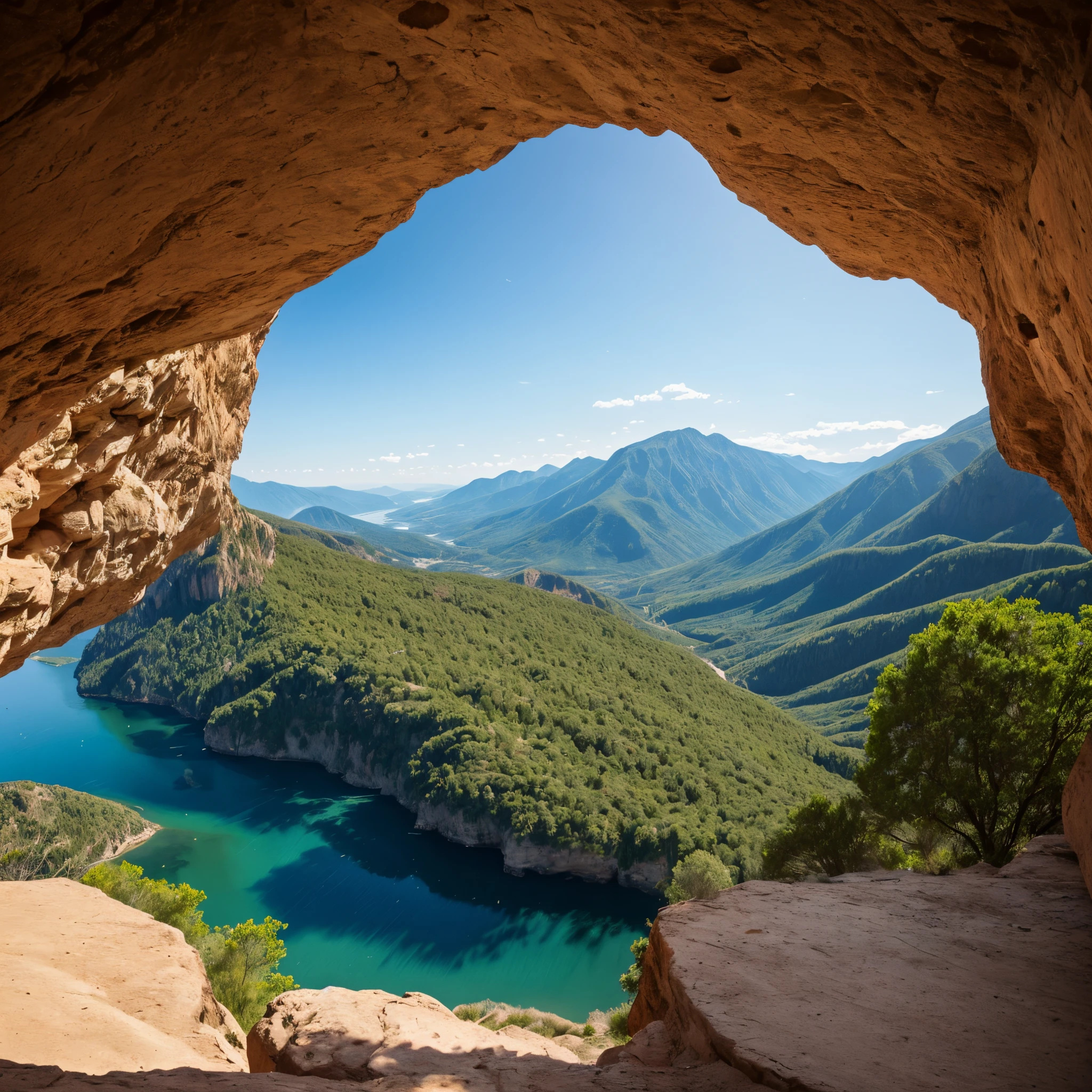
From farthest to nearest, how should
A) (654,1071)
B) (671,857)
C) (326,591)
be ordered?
(326,591) < (671,857) < (654,1071)

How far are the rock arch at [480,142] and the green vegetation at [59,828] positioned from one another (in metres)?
53.8

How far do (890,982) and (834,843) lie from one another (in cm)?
1399

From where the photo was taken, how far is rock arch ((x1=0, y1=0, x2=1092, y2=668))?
3.92 meters

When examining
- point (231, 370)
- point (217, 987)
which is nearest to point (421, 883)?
point (217, 987)

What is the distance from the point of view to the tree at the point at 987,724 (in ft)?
51.3

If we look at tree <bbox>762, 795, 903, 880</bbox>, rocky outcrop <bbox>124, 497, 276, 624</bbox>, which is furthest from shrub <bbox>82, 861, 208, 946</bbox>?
rocky outcrop <bbox>124, 497, 276, 624</bbox>

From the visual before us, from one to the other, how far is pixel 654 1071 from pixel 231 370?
16.8 m

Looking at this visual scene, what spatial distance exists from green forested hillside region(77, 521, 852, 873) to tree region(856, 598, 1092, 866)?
38.3 meters

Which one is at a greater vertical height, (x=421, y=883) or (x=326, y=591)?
(x=326, y=591)

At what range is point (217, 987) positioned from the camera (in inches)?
1016

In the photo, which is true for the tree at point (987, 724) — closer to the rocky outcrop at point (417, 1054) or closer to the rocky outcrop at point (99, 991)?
the rocky outcrop at point (417, 1054)

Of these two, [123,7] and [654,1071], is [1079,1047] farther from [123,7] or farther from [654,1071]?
[123,7]

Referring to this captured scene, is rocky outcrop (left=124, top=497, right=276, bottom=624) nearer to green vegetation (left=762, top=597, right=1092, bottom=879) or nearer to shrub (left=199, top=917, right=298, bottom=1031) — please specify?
shrub (left=199, top=917, right=298, bottom=1031)

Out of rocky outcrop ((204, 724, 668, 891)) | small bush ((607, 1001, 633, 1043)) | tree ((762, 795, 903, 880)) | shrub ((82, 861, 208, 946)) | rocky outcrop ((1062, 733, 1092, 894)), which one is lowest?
rocky outcrop ((204, 724, 668, 891))
